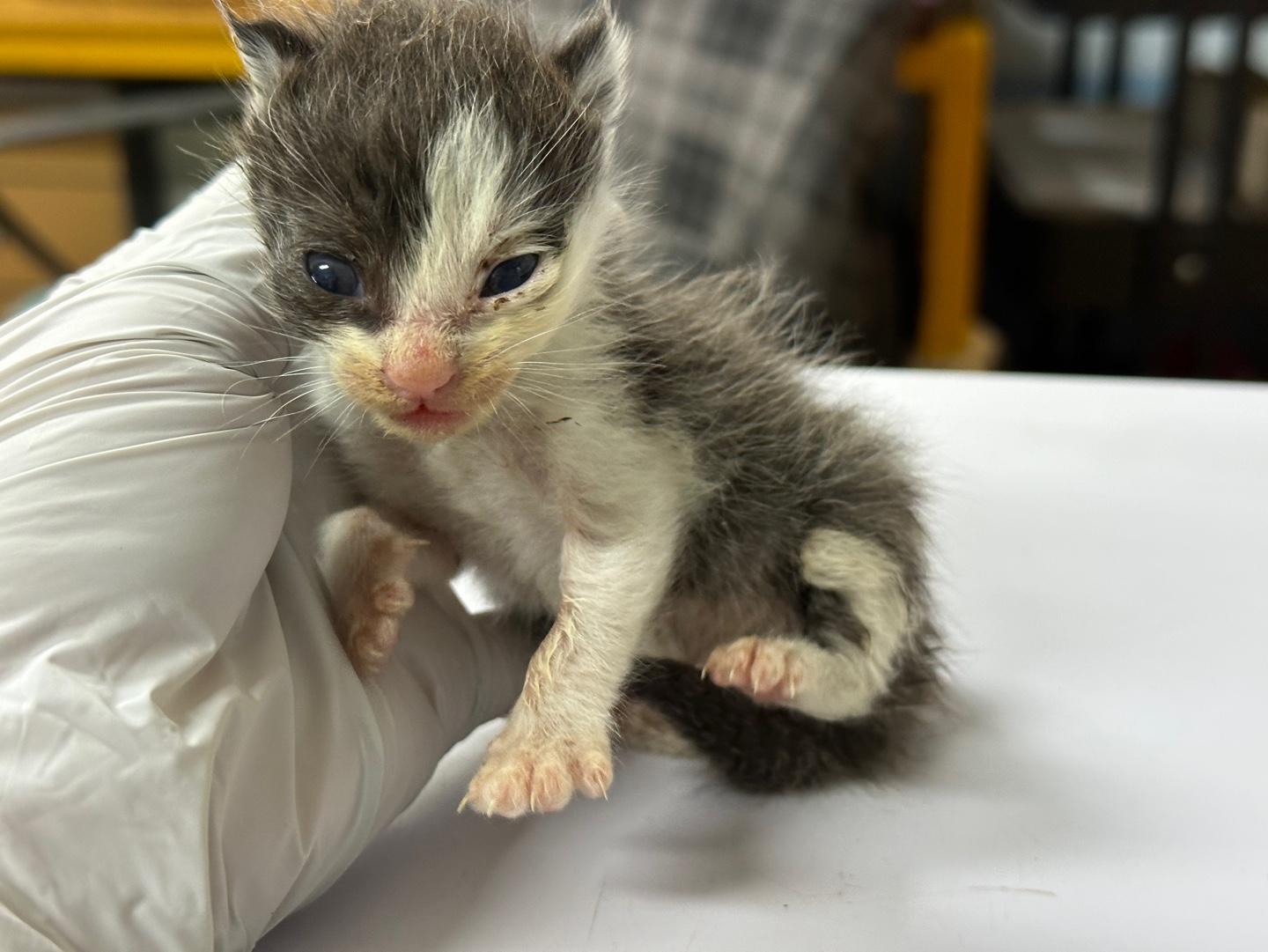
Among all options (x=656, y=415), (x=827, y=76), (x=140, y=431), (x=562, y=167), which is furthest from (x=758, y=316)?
(x=827, y=76)

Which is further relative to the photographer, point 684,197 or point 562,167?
point 684,197

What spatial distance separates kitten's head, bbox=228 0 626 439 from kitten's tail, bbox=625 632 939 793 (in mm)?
378

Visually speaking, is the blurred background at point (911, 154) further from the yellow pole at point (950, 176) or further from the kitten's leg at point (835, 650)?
the kitten's leg at point (835, 650)

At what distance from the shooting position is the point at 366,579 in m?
1.15

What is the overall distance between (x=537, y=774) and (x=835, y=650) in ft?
1.07

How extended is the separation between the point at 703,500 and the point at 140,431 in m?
0.54

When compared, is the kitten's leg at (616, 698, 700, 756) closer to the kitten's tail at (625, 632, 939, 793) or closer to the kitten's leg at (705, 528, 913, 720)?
the kitten's tail at (625, 632, 939, 793)

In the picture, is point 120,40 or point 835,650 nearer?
point 835,650

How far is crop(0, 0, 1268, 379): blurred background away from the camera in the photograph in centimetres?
320

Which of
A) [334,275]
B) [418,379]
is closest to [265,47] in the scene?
[334,275]

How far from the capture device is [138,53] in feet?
12.0

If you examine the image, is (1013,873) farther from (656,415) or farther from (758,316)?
(758,316)

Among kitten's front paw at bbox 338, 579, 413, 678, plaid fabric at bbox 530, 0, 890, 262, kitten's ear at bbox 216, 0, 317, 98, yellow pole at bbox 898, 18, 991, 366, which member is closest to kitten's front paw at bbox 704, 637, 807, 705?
kitten's front paw at bbox 338, 579, 413, 678

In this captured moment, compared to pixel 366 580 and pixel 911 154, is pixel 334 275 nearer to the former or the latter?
pixel 366 580
